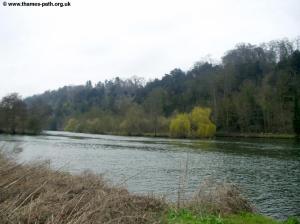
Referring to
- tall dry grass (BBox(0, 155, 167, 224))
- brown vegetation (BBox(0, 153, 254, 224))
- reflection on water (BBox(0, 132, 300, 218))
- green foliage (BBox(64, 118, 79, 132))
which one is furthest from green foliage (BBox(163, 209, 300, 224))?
green foliage (BBox(64, 118, 79, 132))

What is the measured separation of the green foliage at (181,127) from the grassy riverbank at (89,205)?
3009 inches

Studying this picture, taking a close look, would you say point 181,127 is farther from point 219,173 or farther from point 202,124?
point 219,173

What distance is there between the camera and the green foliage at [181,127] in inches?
3642

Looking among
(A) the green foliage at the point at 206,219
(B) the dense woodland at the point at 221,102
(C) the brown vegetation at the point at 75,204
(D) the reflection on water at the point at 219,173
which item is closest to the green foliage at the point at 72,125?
(B) the dense woodland at the point at 221,102

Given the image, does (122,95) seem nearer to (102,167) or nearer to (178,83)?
(178,83)

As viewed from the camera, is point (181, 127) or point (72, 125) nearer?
point (181, 127)

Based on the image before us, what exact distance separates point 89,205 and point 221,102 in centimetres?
9676

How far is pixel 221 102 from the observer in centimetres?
10281

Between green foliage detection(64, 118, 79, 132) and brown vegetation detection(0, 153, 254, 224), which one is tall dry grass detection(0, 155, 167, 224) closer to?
brown vegetation detection(0, 153, 254, 224)

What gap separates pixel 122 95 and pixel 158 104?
174 feet

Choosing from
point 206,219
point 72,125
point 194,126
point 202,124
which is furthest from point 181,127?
point 206,219

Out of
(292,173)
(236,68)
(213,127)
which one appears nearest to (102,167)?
(292,173)

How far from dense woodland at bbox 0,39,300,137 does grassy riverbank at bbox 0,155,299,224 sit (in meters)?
78.0

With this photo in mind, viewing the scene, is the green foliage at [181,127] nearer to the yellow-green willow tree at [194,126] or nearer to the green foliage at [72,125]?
the yellow-green willow tree at [194,126]
